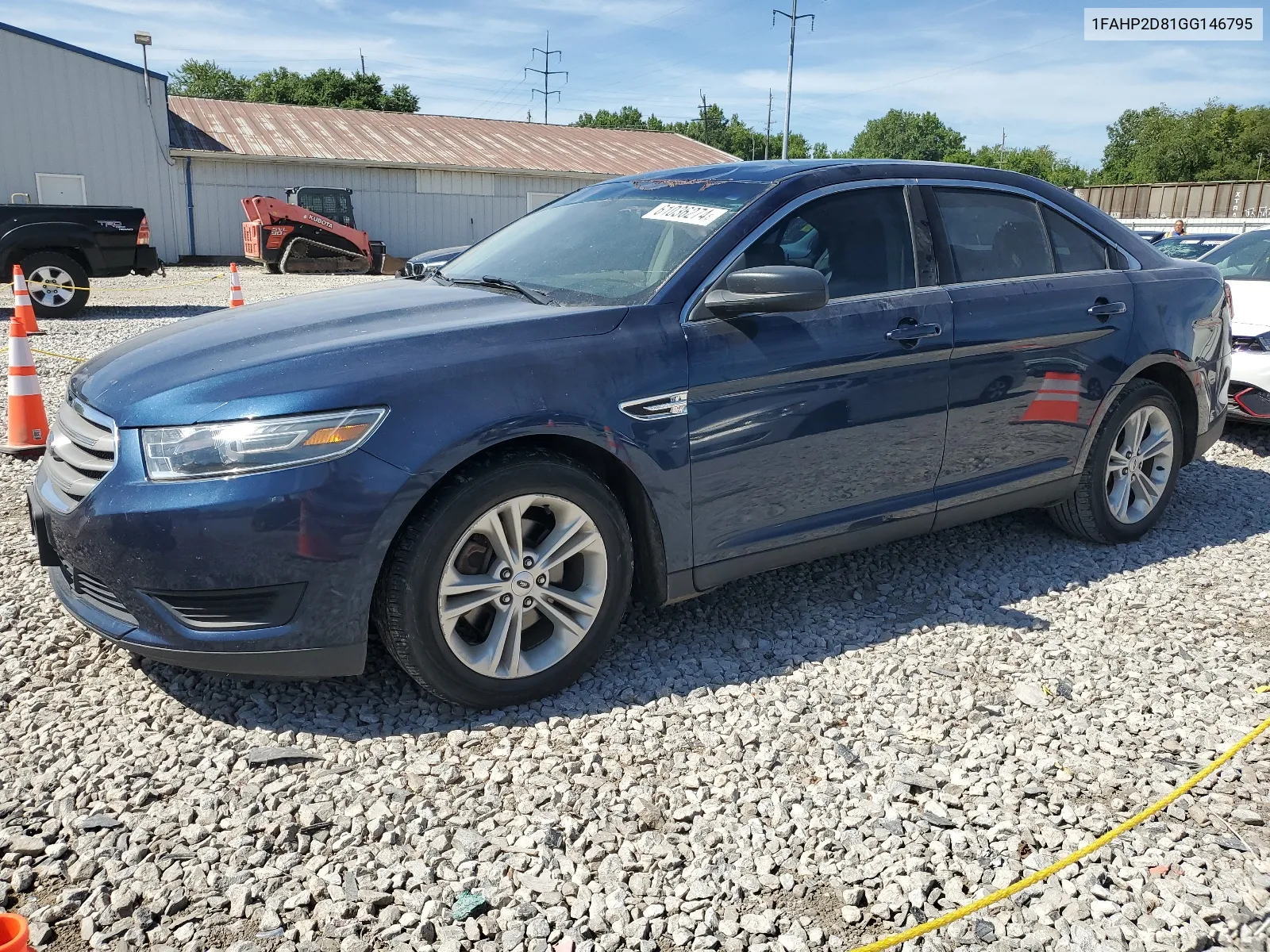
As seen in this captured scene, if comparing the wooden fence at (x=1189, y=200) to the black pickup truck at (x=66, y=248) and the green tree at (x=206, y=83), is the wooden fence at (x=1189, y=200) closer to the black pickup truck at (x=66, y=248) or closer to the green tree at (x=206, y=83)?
the black pickup truck at (x=66, y=248)

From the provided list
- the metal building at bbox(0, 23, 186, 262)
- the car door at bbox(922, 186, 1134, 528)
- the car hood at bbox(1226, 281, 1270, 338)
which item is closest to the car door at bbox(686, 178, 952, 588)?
the car door at bbox(922, 186, 1134, 528)

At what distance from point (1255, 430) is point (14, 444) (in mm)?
8566

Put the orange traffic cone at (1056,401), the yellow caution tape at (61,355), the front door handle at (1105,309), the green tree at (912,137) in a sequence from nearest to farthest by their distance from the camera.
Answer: the orange traffic cone at (1056,401)
the front door handle at (1105,309)
the yellow caution tape at (61,355)
the green tree at (912,137)

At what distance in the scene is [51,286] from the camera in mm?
13320

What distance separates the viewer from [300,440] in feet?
8.79

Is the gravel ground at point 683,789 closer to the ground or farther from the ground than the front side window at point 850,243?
closer to the ground

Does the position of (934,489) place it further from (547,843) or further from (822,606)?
(547,843)

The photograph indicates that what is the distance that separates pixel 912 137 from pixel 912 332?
12907 cm

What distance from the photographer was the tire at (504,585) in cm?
285

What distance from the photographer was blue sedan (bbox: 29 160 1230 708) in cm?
271

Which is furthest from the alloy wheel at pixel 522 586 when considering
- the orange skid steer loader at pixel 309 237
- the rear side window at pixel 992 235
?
the orange skid steer loader at pixel 309 237

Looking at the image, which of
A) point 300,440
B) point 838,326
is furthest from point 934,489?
point 300,440

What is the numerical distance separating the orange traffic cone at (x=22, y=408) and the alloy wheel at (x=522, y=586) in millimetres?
4239

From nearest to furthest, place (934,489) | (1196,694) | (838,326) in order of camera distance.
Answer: (1196,694), (838,326), (934,489)
